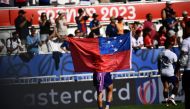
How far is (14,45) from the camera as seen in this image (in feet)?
64.0

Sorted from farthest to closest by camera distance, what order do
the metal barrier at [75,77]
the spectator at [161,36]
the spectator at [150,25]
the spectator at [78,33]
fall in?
the spectator at [150,25] → the spectator at [161,36] → the spectator at [78,33] → the metal barrier at [75,77]

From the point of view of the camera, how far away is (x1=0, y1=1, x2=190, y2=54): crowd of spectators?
19656 millimetres

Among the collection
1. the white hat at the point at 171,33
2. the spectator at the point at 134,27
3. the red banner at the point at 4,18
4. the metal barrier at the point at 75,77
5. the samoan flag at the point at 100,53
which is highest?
the red banner at the point at 4,18

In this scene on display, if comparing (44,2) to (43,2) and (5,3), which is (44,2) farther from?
(5,3)

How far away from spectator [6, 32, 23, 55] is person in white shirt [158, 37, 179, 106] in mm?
4446

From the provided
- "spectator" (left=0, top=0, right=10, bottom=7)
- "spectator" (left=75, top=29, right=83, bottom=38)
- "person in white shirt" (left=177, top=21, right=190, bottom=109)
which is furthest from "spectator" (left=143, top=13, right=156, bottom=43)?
"person in white shirt" (left=177, top=21, right=190, bottom=109)

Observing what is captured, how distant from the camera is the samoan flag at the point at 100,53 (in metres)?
17.4

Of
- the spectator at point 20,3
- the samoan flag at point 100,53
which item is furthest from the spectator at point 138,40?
the spectator at point 20,3

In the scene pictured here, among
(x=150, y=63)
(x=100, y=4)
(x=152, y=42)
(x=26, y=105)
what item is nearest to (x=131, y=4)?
(x=100, y=4)

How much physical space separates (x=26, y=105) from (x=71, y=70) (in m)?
2.20

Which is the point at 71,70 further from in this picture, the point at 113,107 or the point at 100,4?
the point at 100,4

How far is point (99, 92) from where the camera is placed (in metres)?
15.4

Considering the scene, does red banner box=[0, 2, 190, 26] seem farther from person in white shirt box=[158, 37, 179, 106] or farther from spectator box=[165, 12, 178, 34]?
person in white shirt box=[158, 37, 179, 106]

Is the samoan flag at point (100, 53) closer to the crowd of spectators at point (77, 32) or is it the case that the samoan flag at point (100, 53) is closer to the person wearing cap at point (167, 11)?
the crowd of spectators at point (77, 32)
